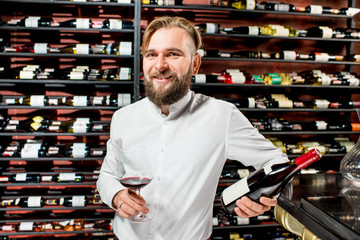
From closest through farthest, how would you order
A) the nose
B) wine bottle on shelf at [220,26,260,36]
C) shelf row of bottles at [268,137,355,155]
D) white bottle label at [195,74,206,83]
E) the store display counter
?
the store display counter
the nose
white bottle label at [195,74,206,83]
wine bottle on shelf at [220,26,260,36]
shelf row of bottles at [268,137,355,155]

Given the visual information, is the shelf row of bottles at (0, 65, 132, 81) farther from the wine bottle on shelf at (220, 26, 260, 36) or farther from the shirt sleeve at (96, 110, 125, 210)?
the shirt sleeve at (96, 110, 125, 210)

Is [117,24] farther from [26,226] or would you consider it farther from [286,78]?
[26,226]

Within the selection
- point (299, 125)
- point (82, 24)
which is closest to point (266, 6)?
point (299, 125)

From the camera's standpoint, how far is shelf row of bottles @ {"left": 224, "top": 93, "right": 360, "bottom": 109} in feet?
10.4

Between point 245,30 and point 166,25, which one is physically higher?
point 245,30

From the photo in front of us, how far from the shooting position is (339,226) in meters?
1.00

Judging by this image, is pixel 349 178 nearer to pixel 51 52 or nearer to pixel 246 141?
pixel 246 141

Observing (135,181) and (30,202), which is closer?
(135,181)

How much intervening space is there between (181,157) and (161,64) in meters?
0.45

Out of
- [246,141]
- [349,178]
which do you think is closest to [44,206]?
[246,141]

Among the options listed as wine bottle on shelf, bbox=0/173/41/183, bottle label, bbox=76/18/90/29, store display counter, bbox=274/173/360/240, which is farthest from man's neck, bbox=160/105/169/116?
wine bottle on shelf, bbox=0/173/41/183

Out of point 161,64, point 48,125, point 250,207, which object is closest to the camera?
point 250,207

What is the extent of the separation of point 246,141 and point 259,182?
216mm

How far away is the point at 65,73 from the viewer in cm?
297
